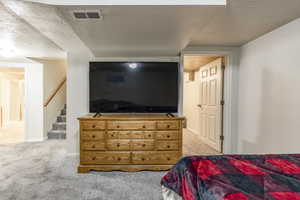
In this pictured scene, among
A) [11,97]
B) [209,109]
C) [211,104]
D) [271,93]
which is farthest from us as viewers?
[11,97]

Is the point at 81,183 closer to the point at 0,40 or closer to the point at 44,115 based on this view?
the point at 0,40

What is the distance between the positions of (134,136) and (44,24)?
186 cm

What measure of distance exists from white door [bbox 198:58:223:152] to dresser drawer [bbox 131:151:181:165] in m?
1.34

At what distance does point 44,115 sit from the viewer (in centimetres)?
473

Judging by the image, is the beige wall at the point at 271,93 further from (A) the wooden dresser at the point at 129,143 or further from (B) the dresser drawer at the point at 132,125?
(B) the dresser drawer at the point at 132,125

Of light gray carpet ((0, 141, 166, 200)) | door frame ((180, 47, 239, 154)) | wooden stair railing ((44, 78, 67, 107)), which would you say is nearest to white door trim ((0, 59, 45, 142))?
wooden stair railing ((44, 78, 67, 107))

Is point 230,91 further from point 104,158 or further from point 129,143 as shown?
point 104,158

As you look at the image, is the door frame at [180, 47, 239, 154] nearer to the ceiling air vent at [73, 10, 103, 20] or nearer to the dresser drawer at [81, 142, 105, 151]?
the ceiling air vent at [73, 10, 103, 20]

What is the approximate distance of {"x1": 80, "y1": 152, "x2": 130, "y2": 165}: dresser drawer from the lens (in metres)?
2.79

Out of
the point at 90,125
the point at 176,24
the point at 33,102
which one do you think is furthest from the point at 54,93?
the point at 176,24

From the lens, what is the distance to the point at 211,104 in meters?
4.18

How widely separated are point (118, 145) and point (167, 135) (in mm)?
758

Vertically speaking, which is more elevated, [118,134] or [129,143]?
[118,134]

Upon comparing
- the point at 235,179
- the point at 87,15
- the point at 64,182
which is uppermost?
the point at 87,15
